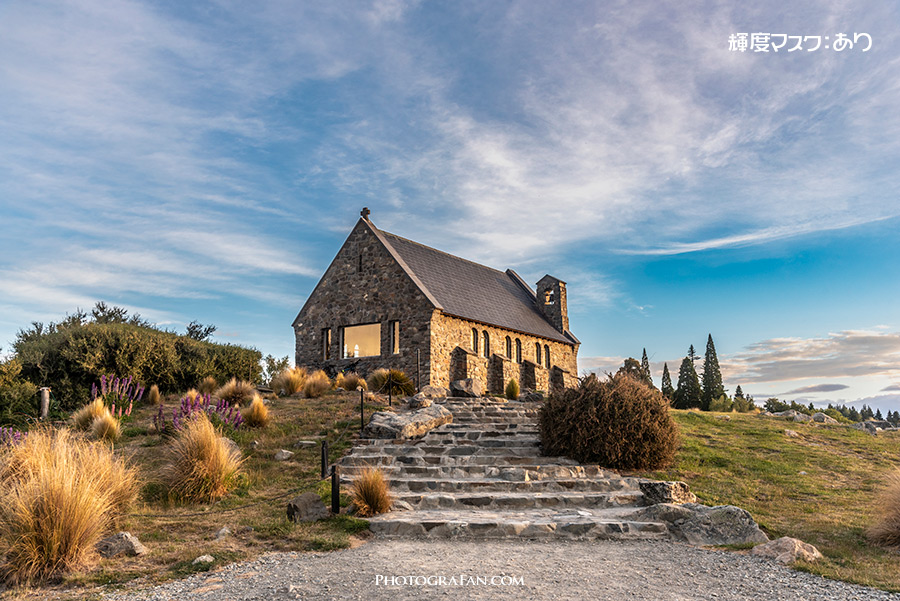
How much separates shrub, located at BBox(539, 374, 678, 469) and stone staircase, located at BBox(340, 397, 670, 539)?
1.47ft

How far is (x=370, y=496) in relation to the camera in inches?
344

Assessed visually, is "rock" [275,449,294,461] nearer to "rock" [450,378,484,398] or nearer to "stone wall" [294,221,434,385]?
"rock" [450,378,484,398]

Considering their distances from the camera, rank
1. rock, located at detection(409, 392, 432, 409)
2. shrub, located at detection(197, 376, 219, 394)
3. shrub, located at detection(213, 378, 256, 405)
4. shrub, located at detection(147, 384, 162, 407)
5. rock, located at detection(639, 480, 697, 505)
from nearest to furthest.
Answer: rock, located at detection(639, 480, 697, 505)
shrub, located at detection(213, 378, 256, 405)
shrub, located at detection(147, 384, 162, 407)
rock, located at detection(409, 392, 432, 409)
shrub, located at detection(197, 376, 219, 394)

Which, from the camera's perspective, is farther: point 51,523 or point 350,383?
point 350,383

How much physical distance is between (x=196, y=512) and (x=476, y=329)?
60.5ft

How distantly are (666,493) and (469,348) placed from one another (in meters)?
16.0

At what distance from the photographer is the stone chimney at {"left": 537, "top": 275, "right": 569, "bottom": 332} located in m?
33.3

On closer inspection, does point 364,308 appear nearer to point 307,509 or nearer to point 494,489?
point 494,489

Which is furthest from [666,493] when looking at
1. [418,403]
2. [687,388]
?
[687,388]

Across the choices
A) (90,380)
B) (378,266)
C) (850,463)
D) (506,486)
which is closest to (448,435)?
(506,486)

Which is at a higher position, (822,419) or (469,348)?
(469,348)

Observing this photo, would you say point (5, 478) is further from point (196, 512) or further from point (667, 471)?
point (667, 471)

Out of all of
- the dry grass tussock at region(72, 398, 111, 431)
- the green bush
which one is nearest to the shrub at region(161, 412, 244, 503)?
the dry grass tussock at region(72, 398, 111, 431)

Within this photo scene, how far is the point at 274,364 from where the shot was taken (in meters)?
34.8
